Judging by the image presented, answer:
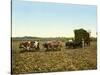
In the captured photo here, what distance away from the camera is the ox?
238 cm

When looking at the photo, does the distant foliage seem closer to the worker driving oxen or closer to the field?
the field

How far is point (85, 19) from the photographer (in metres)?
2.53

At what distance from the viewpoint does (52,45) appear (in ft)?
7.90

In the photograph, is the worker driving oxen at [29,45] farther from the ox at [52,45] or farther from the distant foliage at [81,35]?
the distant foliage at [81,35]

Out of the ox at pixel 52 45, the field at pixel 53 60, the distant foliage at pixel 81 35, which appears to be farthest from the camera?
the distant foliage at pixel 81 35

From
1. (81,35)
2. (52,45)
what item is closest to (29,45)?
(52,45)

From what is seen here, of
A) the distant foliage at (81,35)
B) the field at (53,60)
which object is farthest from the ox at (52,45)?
the distant foliage at (81,35)

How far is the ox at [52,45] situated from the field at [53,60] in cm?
4

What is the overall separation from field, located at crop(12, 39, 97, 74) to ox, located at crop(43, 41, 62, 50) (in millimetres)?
45

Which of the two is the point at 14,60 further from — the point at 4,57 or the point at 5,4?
the point at 5,4

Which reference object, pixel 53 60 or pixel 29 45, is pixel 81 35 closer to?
pixel 53 60

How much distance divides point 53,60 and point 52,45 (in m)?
0.18

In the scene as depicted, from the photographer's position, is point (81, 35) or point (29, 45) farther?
point (81, 35)

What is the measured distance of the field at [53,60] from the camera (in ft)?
7.45
